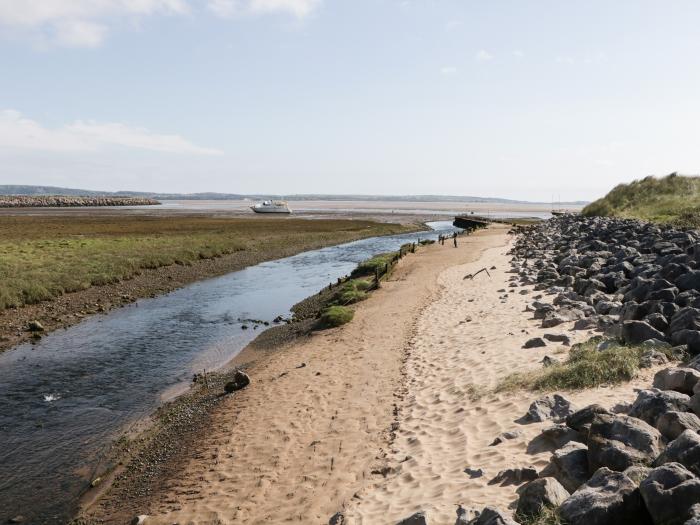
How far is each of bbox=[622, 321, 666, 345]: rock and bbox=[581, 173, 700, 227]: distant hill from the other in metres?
28.2

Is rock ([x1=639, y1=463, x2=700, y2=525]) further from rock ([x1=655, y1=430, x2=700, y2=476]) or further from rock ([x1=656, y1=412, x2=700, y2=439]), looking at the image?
rock ([x1=656, y1=412, x2=700, y2=439])

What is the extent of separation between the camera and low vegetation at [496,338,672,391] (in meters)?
8.95

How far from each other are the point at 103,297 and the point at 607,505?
27.1 meters

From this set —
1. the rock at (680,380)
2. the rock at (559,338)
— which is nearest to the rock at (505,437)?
the rock at (680,380)

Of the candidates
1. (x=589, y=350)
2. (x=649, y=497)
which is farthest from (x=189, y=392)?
(x=649, y=497)

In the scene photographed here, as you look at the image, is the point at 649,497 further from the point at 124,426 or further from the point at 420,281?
the point at 420,281

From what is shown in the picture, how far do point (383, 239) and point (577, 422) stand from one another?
196ft

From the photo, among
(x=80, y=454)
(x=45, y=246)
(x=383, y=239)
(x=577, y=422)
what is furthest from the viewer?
(x=383, y=239)

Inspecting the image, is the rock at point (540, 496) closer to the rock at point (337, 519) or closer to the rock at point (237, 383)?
the rock at point (337, 519)

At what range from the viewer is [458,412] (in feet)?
32.2

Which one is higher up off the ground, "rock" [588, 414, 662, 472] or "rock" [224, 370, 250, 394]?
"rock" [588, 414, 662, 472]

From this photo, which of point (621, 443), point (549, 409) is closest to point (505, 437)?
point (549, 409)

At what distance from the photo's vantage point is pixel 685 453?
5086mm

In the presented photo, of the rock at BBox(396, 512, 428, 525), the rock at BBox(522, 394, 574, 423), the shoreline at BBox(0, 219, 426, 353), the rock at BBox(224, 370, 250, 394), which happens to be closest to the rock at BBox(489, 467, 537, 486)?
the rock at BBox(396, 512, 428, 525)
